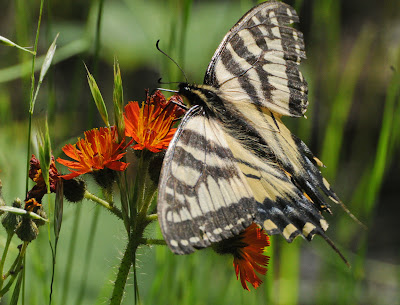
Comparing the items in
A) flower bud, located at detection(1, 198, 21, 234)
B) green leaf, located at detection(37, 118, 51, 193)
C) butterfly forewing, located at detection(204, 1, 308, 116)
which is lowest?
flower bud, located at detection(1, 198, 21, 234)

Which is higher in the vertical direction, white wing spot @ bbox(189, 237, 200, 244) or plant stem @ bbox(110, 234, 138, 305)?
white wing spot @ bbox(189, 237, 200, 244)

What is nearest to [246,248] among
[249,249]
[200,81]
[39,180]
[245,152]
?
[249,249]

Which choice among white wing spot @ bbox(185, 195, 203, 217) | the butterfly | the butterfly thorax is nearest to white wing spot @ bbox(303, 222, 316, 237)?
the butterfly

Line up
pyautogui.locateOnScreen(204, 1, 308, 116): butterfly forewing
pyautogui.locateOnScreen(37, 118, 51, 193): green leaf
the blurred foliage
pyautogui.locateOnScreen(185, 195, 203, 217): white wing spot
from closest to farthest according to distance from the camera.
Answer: pyautogui.locateOnScreen(37, 118, 51, 193): green leaf → pyautogui.locateOnScreen(185, 195, 203, 217): white wing spot → pyautogui.locateOnScreen(204, 1, 308, 116): butterfly forewing → the blurred foliage

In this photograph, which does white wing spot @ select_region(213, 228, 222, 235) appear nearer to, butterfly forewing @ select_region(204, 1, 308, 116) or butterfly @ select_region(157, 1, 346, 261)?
butterfly @ select_region(157, 1, 346, 261)

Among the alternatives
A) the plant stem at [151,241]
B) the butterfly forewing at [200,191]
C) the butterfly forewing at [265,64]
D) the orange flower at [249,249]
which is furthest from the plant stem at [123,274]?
the butterfly forewing at [265,64]

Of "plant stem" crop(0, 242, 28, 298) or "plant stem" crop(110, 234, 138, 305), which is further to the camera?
"plant stem" crop(110, 234, 138, 305)

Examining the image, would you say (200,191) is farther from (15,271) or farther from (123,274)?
(15,271)
